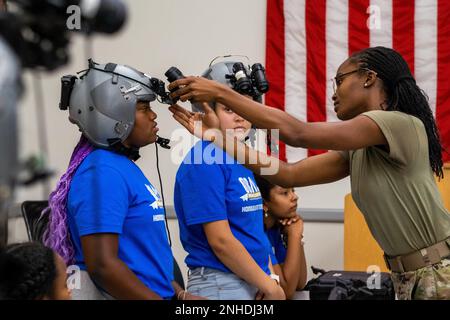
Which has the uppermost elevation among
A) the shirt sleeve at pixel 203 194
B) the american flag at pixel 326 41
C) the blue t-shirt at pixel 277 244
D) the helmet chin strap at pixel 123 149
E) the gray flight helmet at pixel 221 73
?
the american flag at pixel 326 41

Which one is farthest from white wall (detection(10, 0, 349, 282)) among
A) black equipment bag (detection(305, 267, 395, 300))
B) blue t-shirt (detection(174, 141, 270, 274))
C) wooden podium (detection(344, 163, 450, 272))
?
blue t-shirt (detection(174, 141, 270, 274))

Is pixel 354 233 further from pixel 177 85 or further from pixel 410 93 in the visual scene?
pixel 177 85

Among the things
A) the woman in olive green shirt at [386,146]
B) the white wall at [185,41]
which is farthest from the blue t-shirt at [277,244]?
the woman in olive green shirt at [386,146]

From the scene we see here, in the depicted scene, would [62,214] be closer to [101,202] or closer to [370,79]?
[101,202]

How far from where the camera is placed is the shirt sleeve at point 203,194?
3.11 metres

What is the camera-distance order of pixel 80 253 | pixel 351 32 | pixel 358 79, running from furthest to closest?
1. pixel 351 32
2. pixel 358 79
3. pixel 80 253

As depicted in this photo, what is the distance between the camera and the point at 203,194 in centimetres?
312

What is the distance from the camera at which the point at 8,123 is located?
1162 millimetres

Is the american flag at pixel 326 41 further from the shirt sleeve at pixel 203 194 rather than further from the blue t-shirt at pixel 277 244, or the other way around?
the shirt sleeve at pixel 203 194

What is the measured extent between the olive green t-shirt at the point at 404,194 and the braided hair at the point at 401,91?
13 cm

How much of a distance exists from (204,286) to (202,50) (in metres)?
2.45

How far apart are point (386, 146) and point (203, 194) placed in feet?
2.42

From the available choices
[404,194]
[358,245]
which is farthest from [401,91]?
[358,245]

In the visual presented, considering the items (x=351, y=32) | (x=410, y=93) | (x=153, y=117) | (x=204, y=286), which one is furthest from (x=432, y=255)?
(x=351, y=32)
